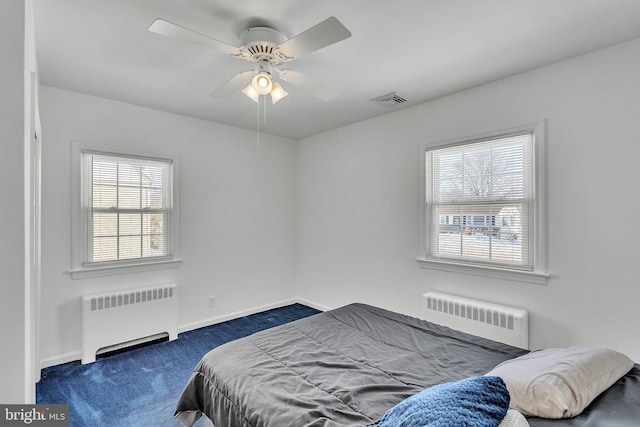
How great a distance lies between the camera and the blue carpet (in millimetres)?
2143

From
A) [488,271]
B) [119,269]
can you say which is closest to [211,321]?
[119,269]

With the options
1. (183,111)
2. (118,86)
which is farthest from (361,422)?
(183,111)

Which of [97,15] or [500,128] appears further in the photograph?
[500,128]

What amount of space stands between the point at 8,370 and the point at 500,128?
3286mm

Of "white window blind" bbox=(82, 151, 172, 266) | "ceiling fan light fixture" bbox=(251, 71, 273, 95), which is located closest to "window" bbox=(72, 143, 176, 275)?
"white window blind" bbox=(82, 151, 172, 266)

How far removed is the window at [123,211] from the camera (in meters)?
3.02

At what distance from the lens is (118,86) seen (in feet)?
9.21

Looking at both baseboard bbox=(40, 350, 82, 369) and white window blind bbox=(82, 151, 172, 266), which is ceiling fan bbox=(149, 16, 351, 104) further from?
baseboard bbox=(40, 350, 82, 369)

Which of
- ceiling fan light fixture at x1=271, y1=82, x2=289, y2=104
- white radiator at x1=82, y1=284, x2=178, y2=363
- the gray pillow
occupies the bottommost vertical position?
white radiator at x1=82, y1=284, x2=178, y2=363

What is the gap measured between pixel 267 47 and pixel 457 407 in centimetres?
206

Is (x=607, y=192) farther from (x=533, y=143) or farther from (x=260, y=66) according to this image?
(x=260, y=66)

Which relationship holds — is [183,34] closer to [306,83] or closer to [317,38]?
[317,38]

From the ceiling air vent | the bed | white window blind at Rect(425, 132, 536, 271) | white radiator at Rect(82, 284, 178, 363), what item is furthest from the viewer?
the ceiling air vent

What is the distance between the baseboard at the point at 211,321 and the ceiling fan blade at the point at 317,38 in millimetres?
3244
